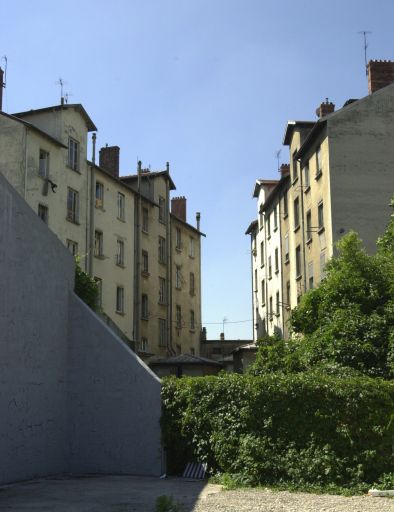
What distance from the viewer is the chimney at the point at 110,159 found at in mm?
38469

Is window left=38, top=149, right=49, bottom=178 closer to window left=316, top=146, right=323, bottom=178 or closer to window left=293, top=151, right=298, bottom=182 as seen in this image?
window left=293, top=151, right=298, bottom=182

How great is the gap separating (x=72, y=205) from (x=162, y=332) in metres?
12.0

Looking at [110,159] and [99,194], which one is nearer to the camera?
[99,194]

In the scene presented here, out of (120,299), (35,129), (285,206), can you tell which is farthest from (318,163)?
(120,299)

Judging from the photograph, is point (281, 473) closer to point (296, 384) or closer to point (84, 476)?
point (296, 384)

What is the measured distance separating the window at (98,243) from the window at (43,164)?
199 inches

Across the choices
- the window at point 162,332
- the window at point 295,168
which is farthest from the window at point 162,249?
the window at point 295,168


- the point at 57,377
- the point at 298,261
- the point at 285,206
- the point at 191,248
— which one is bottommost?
the point at 57,377

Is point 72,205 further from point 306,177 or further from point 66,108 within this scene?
point 306,177

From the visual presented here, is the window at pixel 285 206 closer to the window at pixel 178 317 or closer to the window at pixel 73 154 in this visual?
the window at pixel 73 154

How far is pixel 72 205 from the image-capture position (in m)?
Answer: 32.2

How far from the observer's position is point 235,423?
14.0 metres

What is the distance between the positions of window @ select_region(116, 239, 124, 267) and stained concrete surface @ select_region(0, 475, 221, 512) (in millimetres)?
22080

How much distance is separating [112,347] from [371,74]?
2047 centimetres
